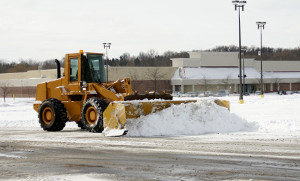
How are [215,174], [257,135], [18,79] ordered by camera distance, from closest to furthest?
1. [215,174]
2. [257,135]
3. [18,79]

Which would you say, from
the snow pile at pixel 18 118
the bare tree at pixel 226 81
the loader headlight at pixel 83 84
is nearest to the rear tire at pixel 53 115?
the loader headlight at pixel 83 84

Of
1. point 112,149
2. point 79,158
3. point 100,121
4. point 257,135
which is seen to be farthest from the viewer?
point 100,121

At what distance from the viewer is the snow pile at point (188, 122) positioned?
14.1 m

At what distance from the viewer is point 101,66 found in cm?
1667

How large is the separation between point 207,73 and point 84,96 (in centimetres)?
6815

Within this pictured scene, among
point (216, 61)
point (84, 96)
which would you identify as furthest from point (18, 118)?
point (216, 61)

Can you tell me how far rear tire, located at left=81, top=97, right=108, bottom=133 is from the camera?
14.6 metres

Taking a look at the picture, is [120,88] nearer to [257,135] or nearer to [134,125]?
[134,125]

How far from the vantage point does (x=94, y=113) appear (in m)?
15.0

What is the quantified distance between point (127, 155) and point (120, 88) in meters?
6.20

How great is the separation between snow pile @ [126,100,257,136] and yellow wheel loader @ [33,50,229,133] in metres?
0.40

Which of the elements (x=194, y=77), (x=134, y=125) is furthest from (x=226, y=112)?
(x=194, y=77)

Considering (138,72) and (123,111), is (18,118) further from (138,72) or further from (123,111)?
(138,72)

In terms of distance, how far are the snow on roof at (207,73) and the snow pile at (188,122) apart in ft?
215
